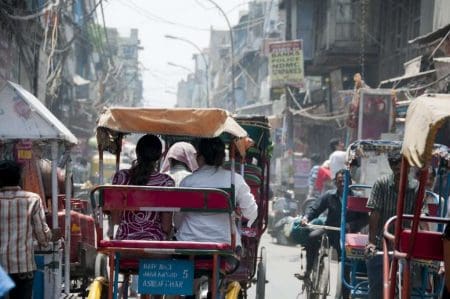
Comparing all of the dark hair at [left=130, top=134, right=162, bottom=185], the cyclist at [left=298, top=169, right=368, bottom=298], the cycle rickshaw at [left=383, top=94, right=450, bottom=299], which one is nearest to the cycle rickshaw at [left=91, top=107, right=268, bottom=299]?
the dark hair at [left=130, top=134, right=162, bottom=185]

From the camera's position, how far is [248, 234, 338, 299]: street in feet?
33.6

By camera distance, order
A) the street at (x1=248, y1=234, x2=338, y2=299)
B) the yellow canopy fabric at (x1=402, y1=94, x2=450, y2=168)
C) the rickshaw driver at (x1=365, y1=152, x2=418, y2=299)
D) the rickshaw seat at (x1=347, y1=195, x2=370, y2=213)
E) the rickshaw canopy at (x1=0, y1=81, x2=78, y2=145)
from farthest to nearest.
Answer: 1. the street at (x1=248, y1=234, x2=338, y2=299)
2. the rickshaw seat at (x1=347, y1=195, x2=370, y2=213)
3. the rickshaw driver at (x1=365, y1=152, x2=418, y2=299)
4. the rickshaw canopy at (x1=0, y1=81, x2=78, y2=145)
5. the yellow canopy fabric at (x1=402, y1=94, x2=450, y2=168)

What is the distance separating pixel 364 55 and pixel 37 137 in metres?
17.8

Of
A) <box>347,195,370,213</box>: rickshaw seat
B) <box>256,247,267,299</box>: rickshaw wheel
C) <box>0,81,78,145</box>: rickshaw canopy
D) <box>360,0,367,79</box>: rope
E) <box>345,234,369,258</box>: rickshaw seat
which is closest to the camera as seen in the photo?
Result: <box>0,81,78,145</box>: rickshaw canopy

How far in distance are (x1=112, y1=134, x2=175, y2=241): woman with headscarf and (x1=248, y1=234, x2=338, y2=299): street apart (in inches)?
143

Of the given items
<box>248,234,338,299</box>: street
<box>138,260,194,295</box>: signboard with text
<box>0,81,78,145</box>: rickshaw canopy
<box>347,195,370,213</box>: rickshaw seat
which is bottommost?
<box>248,234,338,299</box>: street

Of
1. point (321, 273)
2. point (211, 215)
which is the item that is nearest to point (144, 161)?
point (211, 215)

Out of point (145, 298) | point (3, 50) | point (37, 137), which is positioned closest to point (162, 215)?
point (145, 298)

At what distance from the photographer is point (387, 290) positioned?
459cm

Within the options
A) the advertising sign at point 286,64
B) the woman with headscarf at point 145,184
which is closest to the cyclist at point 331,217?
the woman with headscarf at point 145,184

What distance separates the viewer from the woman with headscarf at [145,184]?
5.66m

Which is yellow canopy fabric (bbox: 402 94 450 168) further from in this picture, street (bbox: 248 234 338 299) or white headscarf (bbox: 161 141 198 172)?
street (bbox: 248 234 338 299)

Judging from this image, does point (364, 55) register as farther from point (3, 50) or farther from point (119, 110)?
point (119, 110)

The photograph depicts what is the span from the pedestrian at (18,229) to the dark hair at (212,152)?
1340 millimetres
